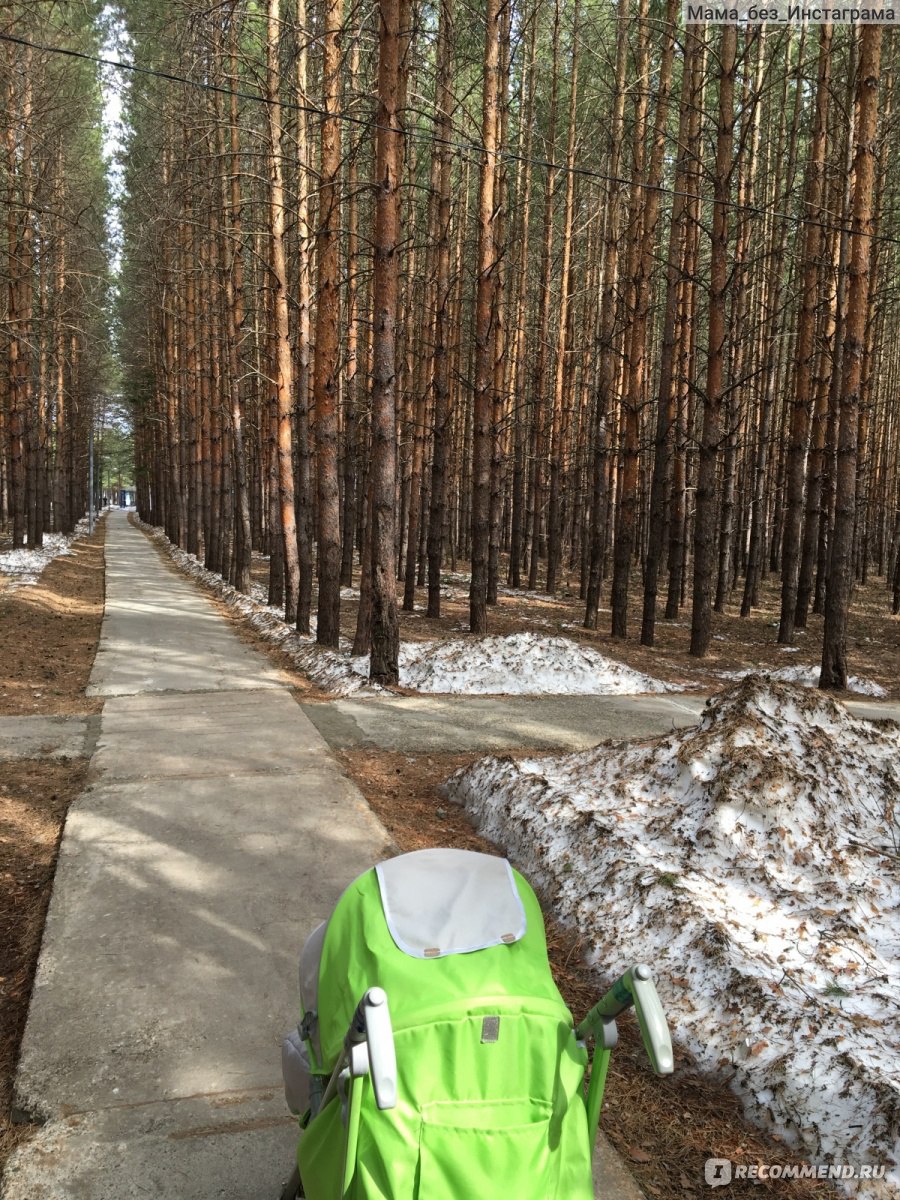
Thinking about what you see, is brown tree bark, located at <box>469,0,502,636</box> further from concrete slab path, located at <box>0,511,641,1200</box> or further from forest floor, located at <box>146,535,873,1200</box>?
concrete slab path, located at <box>0,511,641,1200</box>

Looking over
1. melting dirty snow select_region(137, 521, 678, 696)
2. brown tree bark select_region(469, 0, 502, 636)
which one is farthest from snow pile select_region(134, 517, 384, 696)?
brown tree bark select_region(469, 0, 502, 636)

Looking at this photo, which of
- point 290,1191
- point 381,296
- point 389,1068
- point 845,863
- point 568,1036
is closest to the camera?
point 389,1068

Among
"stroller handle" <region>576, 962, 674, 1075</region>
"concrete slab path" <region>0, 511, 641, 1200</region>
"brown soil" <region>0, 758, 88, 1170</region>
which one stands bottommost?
"brown soil" <region>0, 758, 88, 1170</region>

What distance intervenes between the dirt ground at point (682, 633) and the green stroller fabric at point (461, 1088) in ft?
31.4

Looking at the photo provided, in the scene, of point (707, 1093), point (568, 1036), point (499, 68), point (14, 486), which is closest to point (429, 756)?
point (707, 1093)

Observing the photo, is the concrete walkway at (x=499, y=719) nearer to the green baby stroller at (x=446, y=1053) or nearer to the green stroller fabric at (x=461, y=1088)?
the green baby stroller at (x=446, y=1053)

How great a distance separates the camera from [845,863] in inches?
175

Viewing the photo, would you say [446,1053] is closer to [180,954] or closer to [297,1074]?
[297,1074]

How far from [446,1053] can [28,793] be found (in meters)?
5.09

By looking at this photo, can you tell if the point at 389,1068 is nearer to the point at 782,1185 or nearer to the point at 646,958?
the point at 782,1185

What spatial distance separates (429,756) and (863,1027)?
462 cm

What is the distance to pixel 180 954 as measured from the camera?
387 cm

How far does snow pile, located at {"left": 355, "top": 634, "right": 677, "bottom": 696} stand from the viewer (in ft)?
33.8

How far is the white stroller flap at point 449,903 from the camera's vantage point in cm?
206
